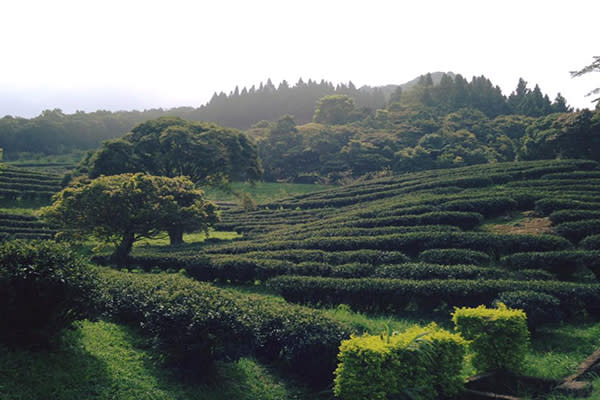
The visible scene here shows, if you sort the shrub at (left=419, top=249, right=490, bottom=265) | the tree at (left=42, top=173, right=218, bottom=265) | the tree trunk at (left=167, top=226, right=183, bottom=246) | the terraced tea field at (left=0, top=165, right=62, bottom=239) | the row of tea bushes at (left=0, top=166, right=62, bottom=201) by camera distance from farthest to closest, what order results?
the row of tea bushes at (left=0, top=166, right=62, bottom=201)
the tree trunk at (left=167, top=226, right=183, bottom=246)
the terraced tea field at (left=0, top=165, right=62, bottom=239)
the tree at (left=42, top=173, right=218, bottom=265)
the shrub at (left=419, top=249, right=490, bottom=265)

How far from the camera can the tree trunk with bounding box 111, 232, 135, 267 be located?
20125mm

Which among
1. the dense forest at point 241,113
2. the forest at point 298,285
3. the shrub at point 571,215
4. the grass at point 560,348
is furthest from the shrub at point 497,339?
the dense forest at point 241,113

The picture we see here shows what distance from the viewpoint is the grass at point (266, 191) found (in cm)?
4862

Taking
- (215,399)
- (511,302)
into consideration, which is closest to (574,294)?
(511,302)

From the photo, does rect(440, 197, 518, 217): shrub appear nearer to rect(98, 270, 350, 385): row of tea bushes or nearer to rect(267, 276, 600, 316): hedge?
rect(267, 276, 600, 316): hedge

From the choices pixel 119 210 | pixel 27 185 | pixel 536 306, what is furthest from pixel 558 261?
pixel 27 185

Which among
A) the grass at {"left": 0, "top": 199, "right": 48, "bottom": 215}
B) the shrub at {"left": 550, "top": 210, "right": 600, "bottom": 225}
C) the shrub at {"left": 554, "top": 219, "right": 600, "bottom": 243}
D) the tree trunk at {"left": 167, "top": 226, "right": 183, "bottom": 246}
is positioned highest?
the shrub at {"left": 550, "top": 210, "right": 600, "bottom": 225}

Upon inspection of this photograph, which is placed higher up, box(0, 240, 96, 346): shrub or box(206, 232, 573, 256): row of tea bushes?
box(0, 240, 96, 346): shrub

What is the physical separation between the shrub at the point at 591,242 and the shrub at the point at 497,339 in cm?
925

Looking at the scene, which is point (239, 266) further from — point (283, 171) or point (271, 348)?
point (283, 171)

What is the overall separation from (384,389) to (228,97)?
12283 centimetres

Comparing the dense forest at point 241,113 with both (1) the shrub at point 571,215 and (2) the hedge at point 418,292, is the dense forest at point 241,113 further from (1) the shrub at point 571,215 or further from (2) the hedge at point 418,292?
(2) the hedge at point 418,292

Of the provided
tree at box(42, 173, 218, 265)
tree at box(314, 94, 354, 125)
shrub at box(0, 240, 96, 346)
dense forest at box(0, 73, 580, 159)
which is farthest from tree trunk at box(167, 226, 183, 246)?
tree at box(314, 94, 354, 125)

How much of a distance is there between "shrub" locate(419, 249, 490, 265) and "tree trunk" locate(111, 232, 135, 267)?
45.9ft
